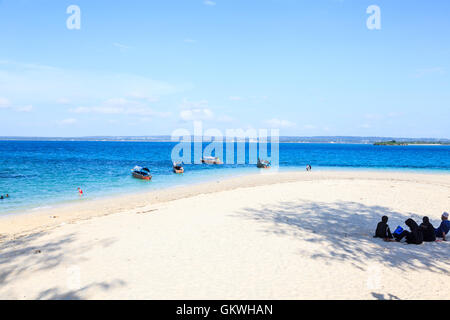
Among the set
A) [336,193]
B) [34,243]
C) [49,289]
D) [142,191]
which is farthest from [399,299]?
[142,191]

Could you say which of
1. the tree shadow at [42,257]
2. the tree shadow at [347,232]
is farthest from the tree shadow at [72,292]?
the tree shadow at [347,232]

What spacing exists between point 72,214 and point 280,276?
51.2ft

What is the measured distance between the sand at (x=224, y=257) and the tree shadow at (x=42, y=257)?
3cm

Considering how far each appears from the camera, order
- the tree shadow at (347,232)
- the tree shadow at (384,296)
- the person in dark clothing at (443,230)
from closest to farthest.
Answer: the tree shadow at (384,296), the tree shadow at (347,232), the person in dark clothing at (443,230)

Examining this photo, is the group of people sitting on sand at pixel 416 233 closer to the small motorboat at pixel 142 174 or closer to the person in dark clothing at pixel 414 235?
the person in dark clothing at pixel 414 235

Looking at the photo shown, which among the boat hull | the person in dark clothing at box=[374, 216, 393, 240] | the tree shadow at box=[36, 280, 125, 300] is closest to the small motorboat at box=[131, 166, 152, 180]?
the boat hull

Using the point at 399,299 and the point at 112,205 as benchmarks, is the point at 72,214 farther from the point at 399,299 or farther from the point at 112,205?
the point at 399,299

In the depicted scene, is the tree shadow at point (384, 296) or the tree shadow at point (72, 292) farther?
the tree shadow at point (72, 292)

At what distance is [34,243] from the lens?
11.4 metres

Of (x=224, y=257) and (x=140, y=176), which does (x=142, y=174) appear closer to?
(x=140, y=176)

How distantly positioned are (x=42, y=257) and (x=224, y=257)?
6.31 metres

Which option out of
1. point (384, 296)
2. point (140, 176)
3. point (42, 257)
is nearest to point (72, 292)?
point (42, 257)

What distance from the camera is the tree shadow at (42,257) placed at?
7489 mm

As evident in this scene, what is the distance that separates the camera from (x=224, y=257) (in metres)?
9.61
